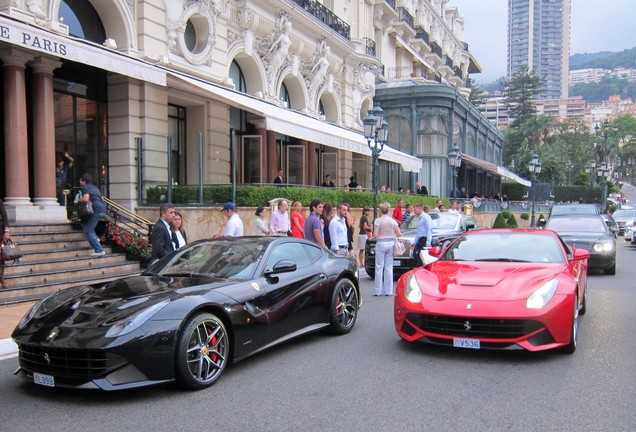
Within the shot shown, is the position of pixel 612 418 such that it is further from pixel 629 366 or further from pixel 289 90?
pixel 289 90

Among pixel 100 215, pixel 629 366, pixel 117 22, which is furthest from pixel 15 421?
pixel 117 22

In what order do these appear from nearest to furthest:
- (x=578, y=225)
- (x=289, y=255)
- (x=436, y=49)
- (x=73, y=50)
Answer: (x=289, y=255) < (x=73, y=50) < (x=578, y=225) < (x=436, y=49)

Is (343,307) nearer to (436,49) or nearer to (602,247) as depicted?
(602,247)

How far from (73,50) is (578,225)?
1255 centimetres

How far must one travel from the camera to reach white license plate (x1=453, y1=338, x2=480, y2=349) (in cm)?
560

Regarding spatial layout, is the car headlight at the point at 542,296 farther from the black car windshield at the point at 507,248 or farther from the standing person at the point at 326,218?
the standing person at the point at 326,218

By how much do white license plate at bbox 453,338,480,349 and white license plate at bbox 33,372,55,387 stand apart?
377cm

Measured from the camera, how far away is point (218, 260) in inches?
244

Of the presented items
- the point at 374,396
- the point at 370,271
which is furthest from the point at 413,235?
the point at 374,396

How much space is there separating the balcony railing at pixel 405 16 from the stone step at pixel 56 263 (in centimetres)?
2851

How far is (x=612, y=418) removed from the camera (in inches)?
164

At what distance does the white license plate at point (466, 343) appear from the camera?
5.60m

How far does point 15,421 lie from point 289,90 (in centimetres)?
2089

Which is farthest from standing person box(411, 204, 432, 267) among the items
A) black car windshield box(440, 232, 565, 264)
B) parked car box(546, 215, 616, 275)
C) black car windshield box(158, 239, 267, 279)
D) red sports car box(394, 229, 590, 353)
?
black car windshield box(158, 239, 267, 279)
